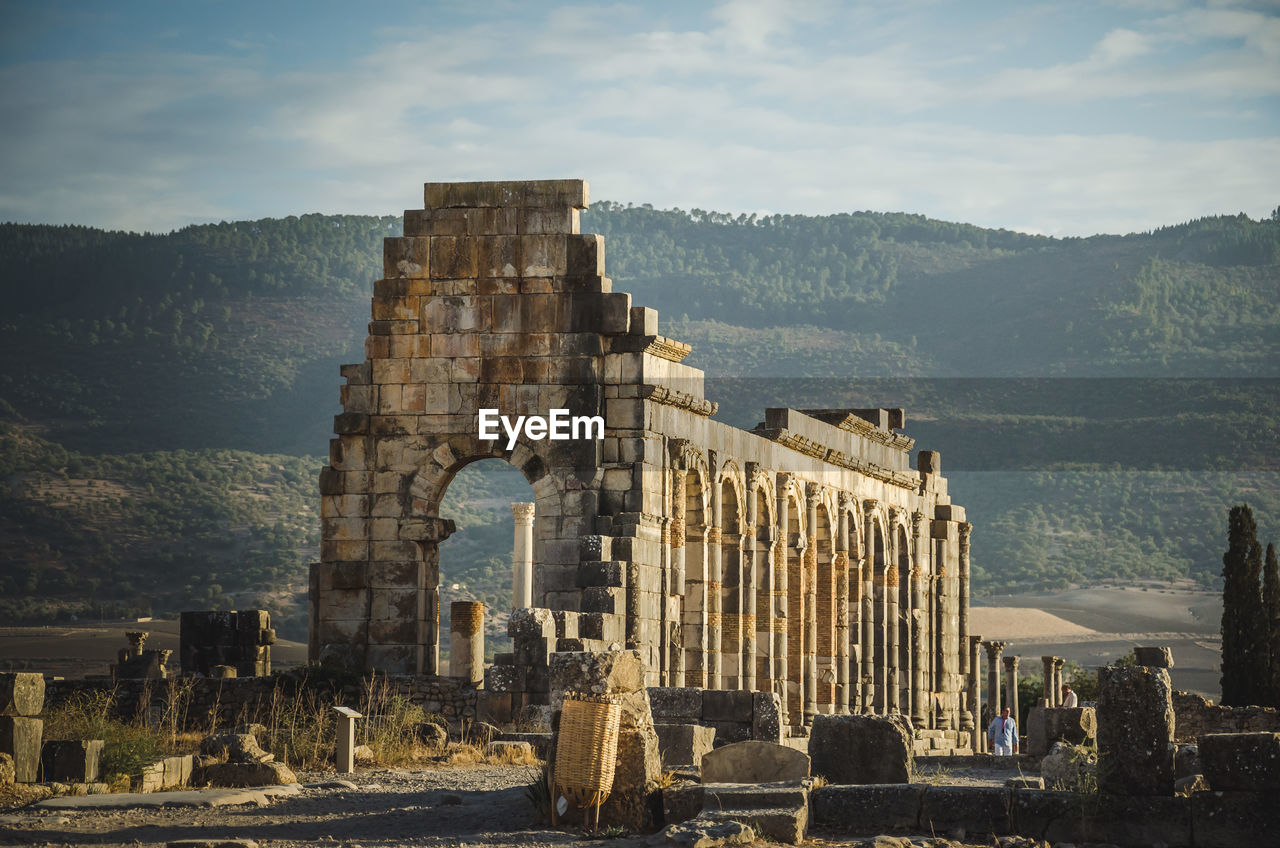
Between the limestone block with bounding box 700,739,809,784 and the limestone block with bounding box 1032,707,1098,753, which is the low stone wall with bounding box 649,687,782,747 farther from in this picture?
the limestone block with bounding box 1032,707,1098,753

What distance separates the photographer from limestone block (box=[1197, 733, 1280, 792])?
1495 centimetres

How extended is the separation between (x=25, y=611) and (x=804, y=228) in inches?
4184

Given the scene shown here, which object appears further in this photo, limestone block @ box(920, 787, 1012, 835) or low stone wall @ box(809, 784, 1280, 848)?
limestone block @ box(920, 787, 1012, 835)

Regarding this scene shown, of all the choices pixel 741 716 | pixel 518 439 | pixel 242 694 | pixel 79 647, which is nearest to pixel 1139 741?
pixel 741 716

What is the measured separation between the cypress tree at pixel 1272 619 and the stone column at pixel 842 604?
9.63 meters

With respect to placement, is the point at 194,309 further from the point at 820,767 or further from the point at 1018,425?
the point at 820,767

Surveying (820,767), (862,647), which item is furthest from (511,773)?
(862,647)

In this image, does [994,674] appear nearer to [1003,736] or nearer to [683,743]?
[1003,736]

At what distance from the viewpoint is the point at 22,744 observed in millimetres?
18484

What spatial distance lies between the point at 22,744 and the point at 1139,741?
996cm

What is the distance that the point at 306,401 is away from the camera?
121 metres

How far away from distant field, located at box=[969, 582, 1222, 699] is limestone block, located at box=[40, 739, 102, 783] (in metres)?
87.6

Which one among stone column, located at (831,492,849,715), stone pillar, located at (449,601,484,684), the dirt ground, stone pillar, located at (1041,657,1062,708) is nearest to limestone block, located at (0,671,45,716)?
the dirt ground

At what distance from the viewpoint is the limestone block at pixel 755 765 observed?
1700 cm
